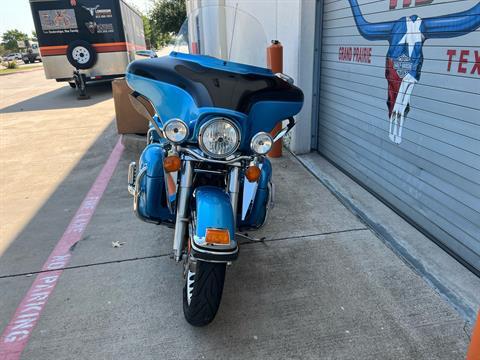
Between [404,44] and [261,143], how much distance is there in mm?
2017

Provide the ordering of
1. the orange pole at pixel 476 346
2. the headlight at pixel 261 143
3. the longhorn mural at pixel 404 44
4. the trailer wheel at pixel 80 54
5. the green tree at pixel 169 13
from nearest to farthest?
the orange pole at pixel 476 346
the headlight at pixel 261 143
the longhorn mural at pixel 404 44
the trailer wheel at pixel 80 54
the green tree at pixel 169 13

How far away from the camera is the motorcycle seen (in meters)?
2.17

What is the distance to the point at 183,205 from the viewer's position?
2.42 metres

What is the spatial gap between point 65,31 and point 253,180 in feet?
36.3

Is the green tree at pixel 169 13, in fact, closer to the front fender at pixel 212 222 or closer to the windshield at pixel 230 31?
the windshield at pixel 230 31

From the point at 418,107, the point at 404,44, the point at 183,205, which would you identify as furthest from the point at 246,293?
the point at 404,44

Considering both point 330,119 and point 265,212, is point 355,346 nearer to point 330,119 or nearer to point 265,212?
point 265,212

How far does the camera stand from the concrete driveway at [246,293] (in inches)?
91.6

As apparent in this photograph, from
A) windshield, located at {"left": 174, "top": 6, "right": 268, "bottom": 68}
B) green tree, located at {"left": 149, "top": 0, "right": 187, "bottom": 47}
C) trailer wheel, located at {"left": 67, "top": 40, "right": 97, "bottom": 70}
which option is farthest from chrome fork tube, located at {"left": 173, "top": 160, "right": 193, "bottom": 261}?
green tree, located at {"left": 149, "top": 0, "right": 187, "bottom": 47}

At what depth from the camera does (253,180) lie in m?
2.39

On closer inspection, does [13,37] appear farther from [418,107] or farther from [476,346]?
[476,346]

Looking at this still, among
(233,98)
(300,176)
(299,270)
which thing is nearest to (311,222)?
(299,270)

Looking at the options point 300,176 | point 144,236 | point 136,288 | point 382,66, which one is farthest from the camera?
point 300,176

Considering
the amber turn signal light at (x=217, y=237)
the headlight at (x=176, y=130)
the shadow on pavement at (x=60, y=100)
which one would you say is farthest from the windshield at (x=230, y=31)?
the shadow on pavement at (x=60, y=100)
